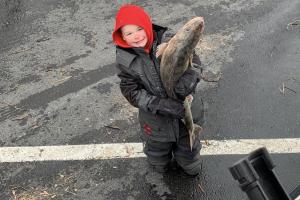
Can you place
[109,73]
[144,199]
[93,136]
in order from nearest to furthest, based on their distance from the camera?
[144,199] < [93,136] < [109,73]

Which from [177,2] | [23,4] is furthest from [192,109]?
[23,4]

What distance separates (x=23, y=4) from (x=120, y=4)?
1.65 meters

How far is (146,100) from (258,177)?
1.54 m

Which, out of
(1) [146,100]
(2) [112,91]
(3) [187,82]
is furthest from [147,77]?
(2) [112,91]

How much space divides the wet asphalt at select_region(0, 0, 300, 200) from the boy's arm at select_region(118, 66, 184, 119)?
3.61ft

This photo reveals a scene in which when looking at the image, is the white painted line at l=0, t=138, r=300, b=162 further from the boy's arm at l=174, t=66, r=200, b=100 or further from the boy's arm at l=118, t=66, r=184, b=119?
the boy's arm at l=174, t=66, r=200, b=100

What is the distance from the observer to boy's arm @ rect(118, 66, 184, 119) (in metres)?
3.36

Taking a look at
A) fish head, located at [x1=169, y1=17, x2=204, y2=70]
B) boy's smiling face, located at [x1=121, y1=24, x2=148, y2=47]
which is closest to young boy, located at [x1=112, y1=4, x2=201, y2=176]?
boy's smiling face, located at [x1=121, y1=24, x2=148, y2=47]

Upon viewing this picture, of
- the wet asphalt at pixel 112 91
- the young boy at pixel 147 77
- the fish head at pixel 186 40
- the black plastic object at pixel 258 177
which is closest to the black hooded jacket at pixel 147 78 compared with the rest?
the young boy at pixel 147 77

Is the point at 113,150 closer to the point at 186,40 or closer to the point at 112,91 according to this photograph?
the point at 112,91

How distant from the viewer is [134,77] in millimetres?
3424

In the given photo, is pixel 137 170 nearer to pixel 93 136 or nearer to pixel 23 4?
pixel 93 136

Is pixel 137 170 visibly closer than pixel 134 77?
No

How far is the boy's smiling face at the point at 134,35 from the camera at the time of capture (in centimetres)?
324
